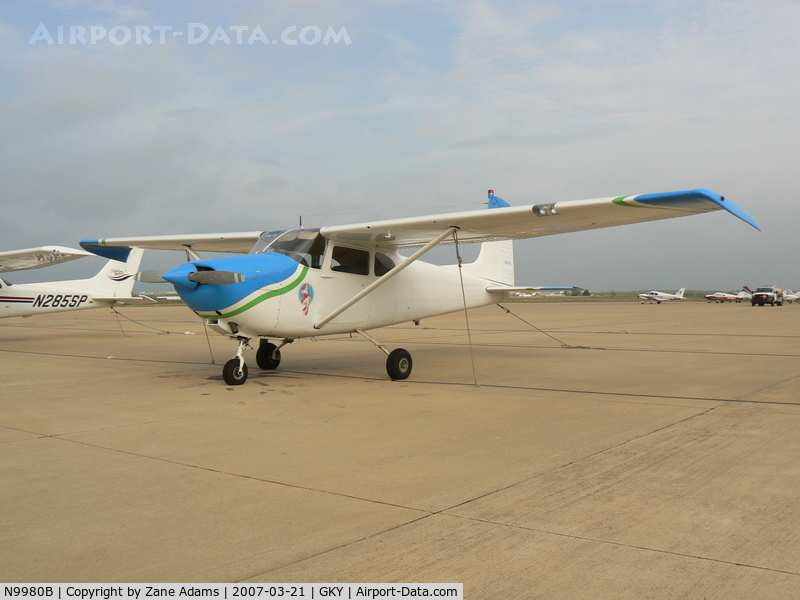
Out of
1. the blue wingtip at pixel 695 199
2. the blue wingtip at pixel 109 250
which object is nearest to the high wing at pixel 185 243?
the blue wingtip at pixel 109 250

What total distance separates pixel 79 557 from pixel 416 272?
9524 mm

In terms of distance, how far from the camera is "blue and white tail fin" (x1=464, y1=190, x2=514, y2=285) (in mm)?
14820

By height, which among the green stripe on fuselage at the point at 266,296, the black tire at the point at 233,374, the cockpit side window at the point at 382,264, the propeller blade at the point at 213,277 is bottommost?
the black tire at the point at 233,374

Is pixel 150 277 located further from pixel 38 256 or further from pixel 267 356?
pixel 38 256

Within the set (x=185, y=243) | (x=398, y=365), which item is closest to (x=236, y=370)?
(x=398, y=365)

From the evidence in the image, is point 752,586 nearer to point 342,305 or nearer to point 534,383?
point 534,383

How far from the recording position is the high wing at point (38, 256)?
65.0 ft

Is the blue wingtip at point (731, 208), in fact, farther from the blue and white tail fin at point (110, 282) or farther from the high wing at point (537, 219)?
the blue and white tail fin at point (110, 282)

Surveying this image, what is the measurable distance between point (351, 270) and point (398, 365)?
1849 millimetres

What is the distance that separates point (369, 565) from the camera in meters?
3.23

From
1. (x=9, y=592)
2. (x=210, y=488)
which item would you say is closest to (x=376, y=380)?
(x=210, y=488)

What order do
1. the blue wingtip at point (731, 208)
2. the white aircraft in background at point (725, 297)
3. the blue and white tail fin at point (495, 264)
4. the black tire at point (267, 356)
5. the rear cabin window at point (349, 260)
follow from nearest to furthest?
the blue wingtip at point (731, 208) < the rear cabin window at point (349, 260) < the black tire at point (267, 356) < the blue and white tail fin at point (495, 264) < the white aircraft in background at point (725, 297)

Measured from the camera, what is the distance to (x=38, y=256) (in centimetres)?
2058

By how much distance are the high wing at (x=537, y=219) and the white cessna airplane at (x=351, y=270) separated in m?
0.01
